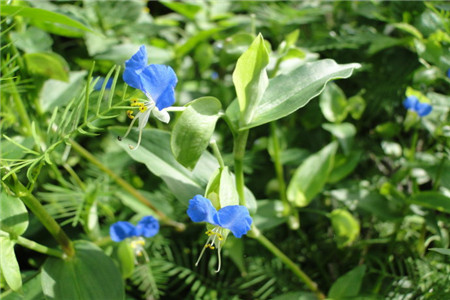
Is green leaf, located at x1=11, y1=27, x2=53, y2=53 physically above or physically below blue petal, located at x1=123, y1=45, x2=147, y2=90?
below

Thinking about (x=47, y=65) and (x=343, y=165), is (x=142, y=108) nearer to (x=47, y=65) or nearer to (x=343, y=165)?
(x=47, y=65)

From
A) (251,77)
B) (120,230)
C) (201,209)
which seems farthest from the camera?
(120,230)

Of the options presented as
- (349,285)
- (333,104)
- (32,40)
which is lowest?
(349,285)

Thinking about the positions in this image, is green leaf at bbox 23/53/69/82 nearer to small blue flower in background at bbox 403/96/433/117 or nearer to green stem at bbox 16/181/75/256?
green stem at bbox 16/181/75/256

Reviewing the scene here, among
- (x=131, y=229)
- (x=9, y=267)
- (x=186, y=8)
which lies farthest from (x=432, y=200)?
(x=186, y=8)

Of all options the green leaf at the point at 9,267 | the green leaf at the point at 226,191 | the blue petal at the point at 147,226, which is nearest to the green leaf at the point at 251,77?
the green leaf at the point at 226,191

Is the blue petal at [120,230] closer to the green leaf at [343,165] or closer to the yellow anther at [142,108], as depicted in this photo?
the yellow anther at [142,108]

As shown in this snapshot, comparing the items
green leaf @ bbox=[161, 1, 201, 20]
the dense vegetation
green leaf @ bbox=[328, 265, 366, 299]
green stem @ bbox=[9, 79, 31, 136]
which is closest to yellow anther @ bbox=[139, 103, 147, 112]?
the dense vegetation

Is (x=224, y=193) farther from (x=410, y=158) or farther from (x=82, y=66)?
(x=82, y=66)
